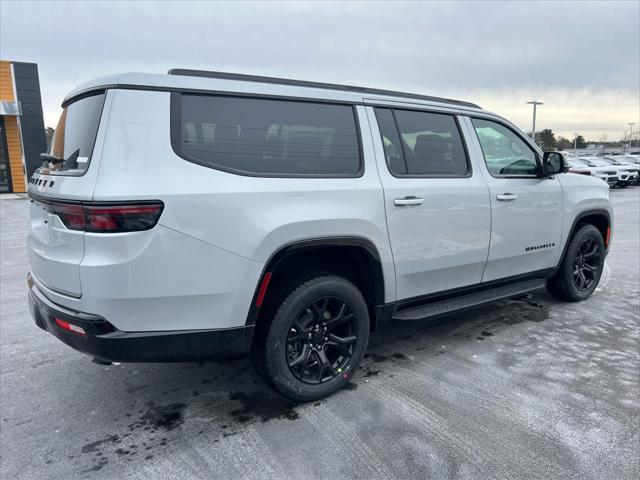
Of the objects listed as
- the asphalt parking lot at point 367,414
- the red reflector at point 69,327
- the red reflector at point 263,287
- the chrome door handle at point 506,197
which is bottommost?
the asphalt parking lot at point 367,414

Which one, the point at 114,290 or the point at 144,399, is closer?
the point at 114,290

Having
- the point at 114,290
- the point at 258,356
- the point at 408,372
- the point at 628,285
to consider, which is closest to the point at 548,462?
the point at 408,372

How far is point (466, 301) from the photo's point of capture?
3912 millimetres

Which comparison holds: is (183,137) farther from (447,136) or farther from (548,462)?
(548,462)

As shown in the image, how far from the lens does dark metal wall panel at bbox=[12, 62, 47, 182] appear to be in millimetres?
19859

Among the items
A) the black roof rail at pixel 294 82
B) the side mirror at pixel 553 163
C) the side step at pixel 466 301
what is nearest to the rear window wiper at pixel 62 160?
the black roof rail at pixel 294 82

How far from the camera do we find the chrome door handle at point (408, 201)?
3.25 m

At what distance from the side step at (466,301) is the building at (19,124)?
20.3 meters

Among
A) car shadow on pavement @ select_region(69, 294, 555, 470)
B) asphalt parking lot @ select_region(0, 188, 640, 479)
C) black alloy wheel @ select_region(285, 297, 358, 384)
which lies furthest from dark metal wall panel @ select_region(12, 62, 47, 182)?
black alloy wheel @ select_region(285, 297, 358, 384)

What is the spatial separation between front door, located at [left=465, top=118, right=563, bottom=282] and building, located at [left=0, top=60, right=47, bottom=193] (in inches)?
793

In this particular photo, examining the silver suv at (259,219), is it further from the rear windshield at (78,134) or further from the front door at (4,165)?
the front door at (4,165)

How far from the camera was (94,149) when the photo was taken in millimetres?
2395

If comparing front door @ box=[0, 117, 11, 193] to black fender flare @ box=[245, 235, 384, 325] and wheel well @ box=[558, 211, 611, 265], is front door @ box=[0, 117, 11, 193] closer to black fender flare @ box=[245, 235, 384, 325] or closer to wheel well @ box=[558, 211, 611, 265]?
black fender flare @ box=[245, 235, 384, 325]

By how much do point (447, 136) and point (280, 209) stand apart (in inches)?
69.9
